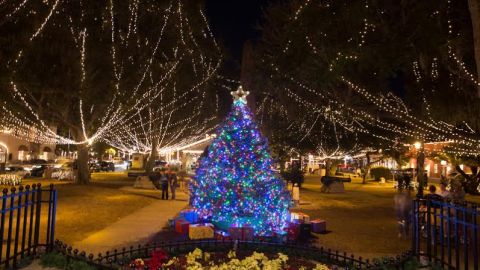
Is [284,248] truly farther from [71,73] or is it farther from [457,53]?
[71,73]

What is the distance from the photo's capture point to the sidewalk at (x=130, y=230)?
9.67 metres

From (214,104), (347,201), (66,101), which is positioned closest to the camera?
(347,201)

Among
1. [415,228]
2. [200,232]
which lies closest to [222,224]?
[200,232]

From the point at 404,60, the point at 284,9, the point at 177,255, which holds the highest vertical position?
the point at 284,9

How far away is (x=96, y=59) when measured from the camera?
941 inches

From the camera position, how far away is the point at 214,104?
42125mm

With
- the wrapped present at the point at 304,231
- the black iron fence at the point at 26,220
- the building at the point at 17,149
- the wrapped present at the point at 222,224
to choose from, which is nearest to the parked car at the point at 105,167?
the building at the point at 17,149

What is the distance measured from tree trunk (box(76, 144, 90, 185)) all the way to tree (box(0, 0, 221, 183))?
6 cm

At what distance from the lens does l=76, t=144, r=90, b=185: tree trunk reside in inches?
1116

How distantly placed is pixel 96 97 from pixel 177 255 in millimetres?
19159

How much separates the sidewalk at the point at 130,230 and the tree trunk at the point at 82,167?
12.6m

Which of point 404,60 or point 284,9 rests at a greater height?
point 284,9

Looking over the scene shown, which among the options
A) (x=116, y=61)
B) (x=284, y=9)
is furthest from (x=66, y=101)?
(x=284, y=9)

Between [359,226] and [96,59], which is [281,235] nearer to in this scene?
[359,226]
